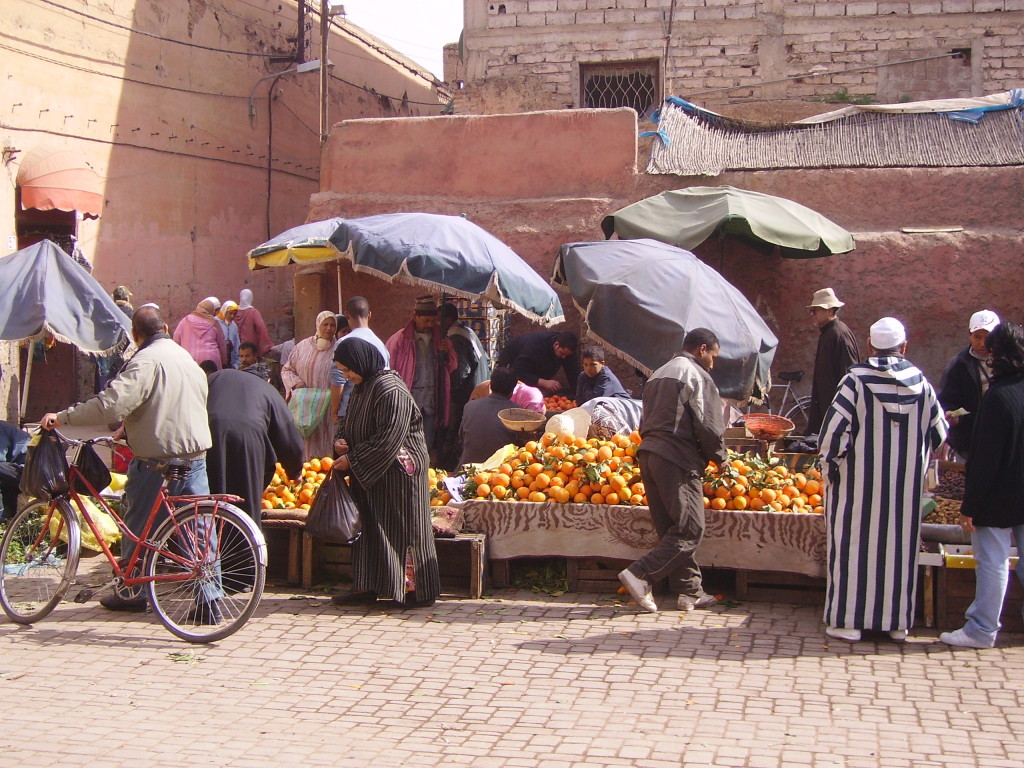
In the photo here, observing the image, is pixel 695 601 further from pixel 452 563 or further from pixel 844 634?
pixel 452 563

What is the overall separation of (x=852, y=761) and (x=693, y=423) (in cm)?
231

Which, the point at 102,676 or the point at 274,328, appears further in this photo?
the point at 274,328

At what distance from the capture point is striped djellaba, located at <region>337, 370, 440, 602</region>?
6000 millimetres

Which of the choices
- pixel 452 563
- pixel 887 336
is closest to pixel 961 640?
pixel 887 336

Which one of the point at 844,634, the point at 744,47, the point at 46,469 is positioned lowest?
the point at 844,634

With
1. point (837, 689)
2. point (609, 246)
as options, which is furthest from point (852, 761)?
point (609, 246)

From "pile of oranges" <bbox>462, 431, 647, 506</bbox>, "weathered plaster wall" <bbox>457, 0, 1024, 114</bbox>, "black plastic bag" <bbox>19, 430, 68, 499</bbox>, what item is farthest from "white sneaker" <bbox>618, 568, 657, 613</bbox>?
"weathered plaster wall" <bbox>457, 0, 1024, 114</bbox>

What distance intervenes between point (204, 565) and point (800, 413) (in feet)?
22.8

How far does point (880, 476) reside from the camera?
5527 mm

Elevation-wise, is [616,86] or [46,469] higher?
[616,86]

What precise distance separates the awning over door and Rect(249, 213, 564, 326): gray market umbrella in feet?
22.2

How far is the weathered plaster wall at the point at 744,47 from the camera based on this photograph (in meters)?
16.4

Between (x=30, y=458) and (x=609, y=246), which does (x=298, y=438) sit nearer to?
(x=30, y=458)

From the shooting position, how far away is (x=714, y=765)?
404 cm
